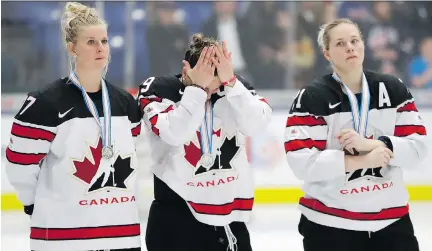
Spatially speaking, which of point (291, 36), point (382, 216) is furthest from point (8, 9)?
point (382, 216)

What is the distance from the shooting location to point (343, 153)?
7.73 feet

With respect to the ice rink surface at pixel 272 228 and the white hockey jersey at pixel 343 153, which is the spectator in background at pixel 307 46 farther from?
the white hockey jersey at pixel 343 153

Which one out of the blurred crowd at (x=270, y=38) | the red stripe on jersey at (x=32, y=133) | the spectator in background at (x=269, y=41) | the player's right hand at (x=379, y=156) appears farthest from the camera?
the spectator in background at (x=269, y=41)

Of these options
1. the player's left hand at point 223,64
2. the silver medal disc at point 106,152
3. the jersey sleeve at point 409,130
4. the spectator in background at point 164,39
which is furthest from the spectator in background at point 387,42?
the silver medal disc at point 106,152

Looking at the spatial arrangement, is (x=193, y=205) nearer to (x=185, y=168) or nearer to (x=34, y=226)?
(x=185, y=168)

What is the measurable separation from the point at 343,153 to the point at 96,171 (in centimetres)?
74

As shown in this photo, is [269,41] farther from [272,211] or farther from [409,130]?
[409,130]

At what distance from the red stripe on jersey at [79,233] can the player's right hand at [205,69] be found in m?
0.48

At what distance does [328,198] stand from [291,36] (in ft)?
13.3

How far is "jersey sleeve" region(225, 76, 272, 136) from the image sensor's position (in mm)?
2350

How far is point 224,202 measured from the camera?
238cm

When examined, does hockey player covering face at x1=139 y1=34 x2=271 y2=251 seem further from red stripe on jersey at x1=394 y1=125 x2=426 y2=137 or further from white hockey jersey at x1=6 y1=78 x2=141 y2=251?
red stripe on jersey at x1=394 y1=125 x2=426 y2=137

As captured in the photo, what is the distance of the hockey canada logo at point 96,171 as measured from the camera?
2.21m

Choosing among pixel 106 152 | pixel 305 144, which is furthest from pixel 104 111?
pixel 305 144
